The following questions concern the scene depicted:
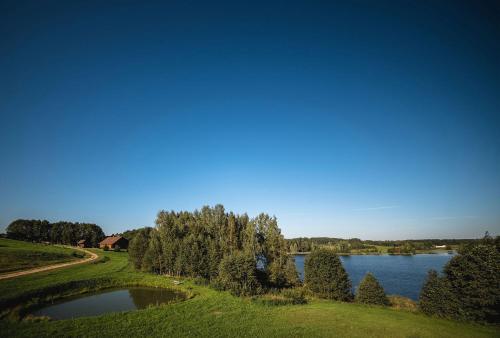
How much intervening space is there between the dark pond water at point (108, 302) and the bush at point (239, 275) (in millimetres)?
6928

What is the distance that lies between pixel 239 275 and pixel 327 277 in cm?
1247

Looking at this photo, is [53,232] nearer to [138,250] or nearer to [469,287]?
[138,250]

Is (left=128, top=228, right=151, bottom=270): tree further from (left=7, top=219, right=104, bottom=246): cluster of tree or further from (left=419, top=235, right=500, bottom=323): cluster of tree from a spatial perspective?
(left=7, top=219, right=104, bottom=246): cluster of tree

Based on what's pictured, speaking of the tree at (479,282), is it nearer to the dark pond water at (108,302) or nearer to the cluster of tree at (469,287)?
the cluster of tree at (469,287)

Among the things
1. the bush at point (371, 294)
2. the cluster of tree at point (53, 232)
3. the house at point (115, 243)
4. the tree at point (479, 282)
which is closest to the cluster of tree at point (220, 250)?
the bush at point (371, 294)

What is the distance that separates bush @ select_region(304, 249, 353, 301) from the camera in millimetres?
36562

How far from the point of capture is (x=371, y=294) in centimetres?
3369

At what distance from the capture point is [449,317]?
26969 mm

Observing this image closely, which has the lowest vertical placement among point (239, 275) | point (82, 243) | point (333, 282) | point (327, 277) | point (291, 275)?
point (291, 275)

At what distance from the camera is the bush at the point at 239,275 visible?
38594 millimetres

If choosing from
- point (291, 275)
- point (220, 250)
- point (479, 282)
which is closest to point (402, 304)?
point (479, 282)

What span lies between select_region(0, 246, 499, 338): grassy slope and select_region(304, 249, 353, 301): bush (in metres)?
4.19

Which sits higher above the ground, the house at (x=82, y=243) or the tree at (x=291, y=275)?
the house at (x=82, y=243)

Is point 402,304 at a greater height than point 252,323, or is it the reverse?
point 252,323
